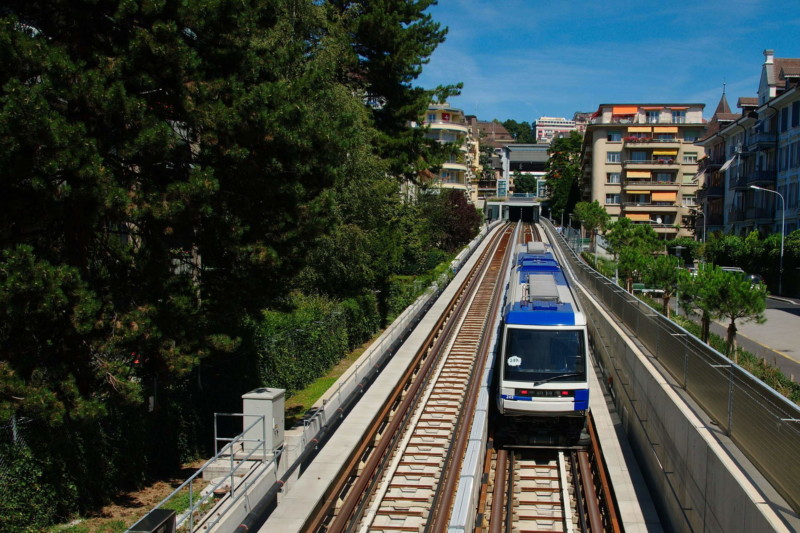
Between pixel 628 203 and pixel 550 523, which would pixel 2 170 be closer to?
pixel 550 523

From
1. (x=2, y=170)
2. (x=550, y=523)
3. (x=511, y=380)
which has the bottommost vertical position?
(x=550, y=523)

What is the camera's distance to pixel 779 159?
50906 mm

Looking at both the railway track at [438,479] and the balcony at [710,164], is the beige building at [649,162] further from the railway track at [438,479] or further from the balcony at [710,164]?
the railway track at [438,479]

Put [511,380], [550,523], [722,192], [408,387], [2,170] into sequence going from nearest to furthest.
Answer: [2,170] < [550,523] < [511,380] < [408,387] < [722,192]

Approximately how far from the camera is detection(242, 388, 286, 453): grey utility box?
43.6 feet

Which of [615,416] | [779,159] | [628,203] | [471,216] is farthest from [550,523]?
[628,203]

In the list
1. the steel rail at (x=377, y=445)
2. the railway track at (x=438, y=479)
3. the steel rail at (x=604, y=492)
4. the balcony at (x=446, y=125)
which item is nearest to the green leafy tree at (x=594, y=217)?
the balcony at (x=446, y=125)

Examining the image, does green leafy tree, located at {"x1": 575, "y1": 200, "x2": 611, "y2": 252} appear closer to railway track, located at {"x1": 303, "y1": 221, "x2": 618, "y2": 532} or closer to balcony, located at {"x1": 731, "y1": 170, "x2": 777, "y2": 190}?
balcony, located at {"x1": 731, "y1": 170, "x2": 777, "y2": 190}

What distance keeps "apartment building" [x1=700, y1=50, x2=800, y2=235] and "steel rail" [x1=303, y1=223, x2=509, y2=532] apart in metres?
31.5

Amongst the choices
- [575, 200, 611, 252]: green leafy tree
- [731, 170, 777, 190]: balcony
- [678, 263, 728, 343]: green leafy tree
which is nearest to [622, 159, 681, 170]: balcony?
[575, 200, 611, 252]: green leafy tree

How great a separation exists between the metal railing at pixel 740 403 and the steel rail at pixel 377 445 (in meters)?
6.73

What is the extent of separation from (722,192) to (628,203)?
20288mm

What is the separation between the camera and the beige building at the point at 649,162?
8469cm

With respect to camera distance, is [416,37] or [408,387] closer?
[408,387]
